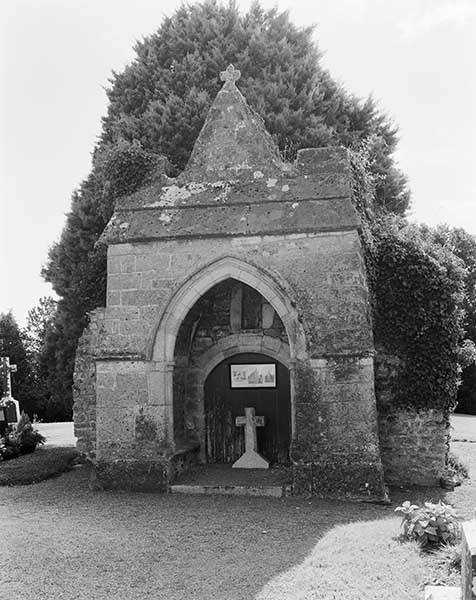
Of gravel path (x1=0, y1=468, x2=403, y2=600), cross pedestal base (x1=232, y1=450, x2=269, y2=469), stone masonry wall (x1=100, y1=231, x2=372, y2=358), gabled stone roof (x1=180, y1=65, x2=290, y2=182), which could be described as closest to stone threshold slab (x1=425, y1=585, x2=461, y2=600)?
gravel path (x1=0, y1=468, x2=403, y2=600)

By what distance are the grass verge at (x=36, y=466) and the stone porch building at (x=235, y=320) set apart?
99 centimetres

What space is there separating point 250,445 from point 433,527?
435cm

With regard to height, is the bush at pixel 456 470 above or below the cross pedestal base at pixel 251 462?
below

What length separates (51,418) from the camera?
23.7 metres

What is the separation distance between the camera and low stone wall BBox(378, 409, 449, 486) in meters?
9.15

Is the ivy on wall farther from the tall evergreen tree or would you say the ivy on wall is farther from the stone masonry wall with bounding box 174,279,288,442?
the tall evergreen tree

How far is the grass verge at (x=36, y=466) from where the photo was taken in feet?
33.1

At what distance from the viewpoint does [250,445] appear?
9.77 m

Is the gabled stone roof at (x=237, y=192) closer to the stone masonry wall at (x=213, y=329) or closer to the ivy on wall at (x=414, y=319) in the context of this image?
the ivy on wall at (x=414, y=319)

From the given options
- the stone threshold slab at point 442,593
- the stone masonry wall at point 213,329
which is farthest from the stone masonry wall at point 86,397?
the stone threshold slab at point 442,593

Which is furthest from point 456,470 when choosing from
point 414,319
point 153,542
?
point 153,542

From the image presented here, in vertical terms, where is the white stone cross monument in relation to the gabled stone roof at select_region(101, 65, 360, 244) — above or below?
below

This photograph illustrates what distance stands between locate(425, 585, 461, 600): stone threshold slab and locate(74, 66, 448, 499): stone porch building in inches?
141

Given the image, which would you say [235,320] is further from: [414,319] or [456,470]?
[456,470]
